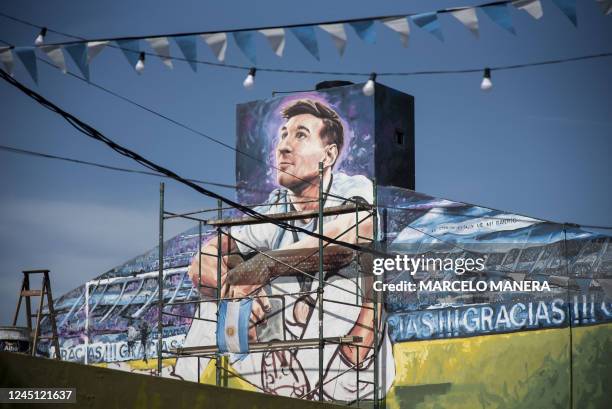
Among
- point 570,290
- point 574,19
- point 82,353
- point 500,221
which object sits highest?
point 574,19

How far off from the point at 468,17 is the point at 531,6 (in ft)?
2.31

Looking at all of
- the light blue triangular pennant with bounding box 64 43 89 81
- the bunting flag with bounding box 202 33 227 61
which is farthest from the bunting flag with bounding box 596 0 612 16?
the light blue triangular pennant with bounding box 64 43 89 81

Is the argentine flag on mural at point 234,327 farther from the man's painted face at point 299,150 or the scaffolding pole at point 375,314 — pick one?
the man's painted face at point 299,150

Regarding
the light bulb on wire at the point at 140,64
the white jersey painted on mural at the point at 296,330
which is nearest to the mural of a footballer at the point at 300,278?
the white jersey painted on mural at the point at 296,330

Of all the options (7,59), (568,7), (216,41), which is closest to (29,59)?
(7,59)

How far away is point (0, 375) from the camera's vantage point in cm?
833

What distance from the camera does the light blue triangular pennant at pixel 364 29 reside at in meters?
11.9

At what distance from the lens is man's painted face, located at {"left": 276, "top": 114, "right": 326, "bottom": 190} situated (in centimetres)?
2198

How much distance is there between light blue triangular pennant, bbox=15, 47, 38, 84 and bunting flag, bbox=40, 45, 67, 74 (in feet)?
1.07

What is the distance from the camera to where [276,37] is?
12227 millimetres

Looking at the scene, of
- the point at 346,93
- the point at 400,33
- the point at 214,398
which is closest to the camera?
the point at 214,398

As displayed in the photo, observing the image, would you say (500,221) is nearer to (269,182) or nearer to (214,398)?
(269,182)

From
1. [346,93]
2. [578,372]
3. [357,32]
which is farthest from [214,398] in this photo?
[346,93]

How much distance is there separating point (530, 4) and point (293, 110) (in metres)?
11.5
